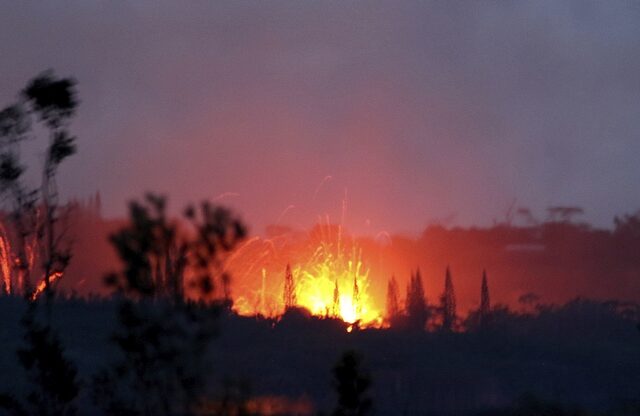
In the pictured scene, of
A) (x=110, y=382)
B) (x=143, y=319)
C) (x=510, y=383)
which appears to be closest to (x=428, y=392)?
(x=510, y=383)

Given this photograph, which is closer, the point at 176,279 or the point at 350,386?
the point at 176,279

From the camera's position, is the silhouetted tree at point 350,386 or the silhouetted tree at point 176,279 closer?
the silhouetted tree at point 176,279

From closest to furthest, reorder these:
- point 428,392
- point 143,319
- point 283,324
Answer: point 143,319 → point 428,392 → point 283,324

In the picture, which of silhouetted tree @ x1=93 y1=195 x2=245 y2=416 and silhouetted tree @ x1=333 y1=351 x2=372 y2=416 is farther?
silhouetted tree @ x1=333 y1=351 x2=372 y2=416

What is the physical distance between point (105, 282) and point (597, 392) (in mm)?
86617

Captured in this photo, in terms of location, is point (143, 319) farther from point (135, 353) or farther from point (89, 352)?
point (89, 352)

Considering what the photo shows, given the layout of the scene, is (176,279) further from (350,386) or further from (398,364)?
(398,364)

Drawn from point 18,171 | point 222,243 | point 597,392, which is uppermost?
point 18,171

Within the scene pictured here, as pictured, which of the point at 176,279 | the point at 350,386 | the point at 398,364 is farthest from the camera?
the point at 398,364

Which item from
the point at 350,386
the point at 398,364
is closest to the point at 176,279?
the point at 350,386

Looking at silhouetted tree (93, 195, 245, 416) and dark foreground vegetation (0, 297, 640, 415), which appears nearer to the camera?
silhouetted tree (93, 195, 245, 416)

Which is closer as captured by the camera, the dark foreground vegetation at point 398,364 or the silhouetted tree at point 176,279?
the silhouetted tree at point 176,279

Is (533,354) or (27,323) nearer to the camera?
(27,323)

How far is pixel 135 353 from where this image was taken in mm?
32219
